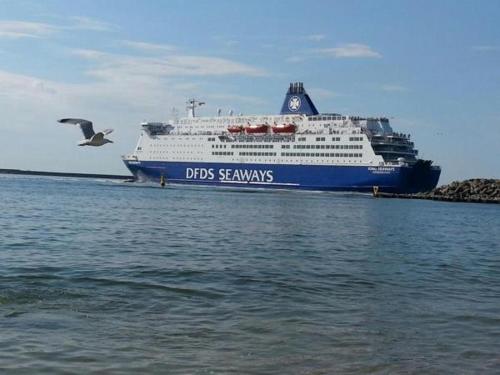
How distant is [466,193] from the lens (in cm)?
7412

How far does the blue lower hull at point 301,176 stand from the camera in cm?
6481

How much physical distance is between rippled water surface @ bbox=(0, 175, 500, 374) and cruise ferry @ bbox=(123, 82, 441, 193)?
4865cm

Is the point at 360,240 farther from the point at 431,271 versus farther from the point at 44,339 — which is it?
the point at 44,339

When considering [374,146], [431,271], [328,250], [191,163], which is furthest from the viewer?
[191,163]

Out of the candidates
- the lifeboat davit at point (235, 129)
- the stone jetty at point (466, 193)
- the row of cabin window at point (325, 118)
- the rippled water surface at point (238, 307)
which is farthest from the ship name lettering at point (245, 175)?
Result: the rippled water surface at point (238, 307)

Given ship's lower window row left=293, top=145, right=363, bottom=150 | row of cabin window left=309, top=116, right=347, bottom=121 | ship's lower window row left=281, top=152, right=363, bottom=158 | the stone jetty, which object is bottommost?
the stone jetty

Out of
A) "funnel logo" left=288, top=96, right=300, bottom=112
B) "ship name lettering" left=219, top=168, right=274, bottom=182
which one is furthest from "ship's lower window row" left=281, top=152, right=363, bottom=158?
"funnel logo" left=288, top=96, right=300, bottom=112

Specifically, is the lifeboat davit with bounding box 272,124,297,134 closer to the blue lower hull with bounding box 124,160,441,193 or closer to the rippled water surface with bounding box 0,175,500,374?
the blue lower hull with bounding box 124,160,441,193

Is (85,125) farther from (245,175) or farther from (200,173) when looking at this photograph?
(200,173)

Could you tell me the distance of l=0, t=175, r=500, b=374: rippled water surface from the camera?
613cm

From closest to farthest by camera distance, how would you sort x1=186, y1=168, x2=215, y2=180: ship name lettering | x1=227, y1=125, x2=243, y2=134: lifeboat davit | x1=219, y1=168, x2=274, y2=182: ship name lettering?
x1=219, y1=168, x2=274, y2=182: ship name lettering, x1=186, y1=168, x2=215, y2=180: ship name lettering, x1=227, y1=125, x2=243, y2=134: lifeboat davit

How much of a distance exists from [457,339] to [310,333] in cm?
156

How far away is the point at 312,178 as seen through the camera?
223 ft

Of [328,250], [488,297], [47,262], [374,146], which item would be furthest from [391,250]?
[374,146]
